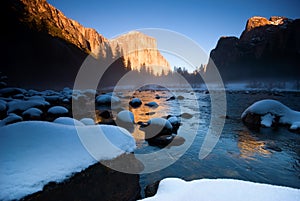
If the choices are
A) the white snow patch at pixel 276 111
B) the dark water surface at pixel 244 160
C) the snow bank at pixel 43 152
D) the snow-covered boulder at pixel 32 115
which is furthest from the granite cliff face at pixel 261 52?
the snow-covered boulder at pixel 32 115

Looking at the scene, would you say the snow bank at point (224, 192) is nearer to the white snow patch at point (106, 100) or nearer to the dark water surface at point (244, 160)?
the dark water surface at point (244, 160)

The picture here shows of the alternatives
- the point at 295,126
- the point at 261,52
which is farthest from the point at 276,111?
the point at 261,52

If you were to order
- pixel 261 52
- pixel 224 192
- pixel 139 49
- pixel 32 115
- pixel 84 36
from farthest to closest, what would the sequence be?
pixel 139 49
pixel 84 36
pixel 261 52
pixel 32 115
pixel 224 192

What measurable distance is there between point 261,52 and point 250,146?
85.7 m

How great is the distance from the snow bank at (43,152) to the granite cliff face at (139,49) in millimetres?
Answer: 75059

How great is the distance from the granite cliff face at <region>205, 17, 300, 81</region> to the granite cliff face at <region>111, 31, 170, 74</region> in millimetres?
44716

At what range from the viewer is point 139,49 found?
124438 mm

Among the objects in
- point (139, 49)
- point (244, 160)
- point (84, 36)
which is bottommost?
point (244, 160)

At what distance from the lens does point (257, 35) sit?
8138 centimetres

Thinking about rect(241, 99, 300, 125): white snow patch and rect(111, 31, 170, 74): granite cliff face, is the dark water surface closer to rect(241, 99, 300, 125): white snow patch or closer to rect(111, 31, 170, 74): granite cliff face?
rect(241, 99, 300, 125): white snow patch

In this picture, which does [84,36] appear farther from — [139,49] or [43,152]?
[43,152]

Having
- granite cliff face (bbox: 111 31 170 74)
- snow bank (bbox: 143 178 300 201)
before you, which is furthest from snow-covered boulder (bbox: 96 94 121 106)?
granite cliff face (bbox: 111 31 170 74)

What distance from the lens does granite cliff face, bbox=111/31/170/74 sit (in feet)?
299

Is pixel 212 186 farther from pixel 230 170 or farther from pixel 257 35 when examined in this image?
pixel 257 35
